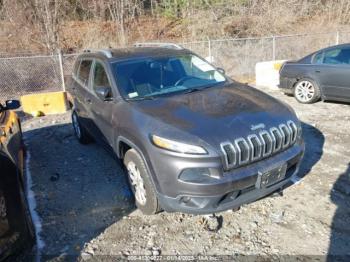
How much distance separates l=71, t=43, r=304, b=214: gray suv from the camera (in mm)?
3104

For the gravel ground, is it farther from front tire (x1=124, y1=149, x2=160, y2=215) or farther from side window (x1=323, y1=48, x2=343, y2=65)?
side window (x1=323, y1=48, x2=343, y2=65)

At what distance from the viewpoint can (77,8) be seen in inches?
642

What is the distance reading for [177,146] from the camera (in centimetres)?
315

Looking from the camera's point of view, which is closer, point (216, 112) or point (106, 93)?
point (216, 112)

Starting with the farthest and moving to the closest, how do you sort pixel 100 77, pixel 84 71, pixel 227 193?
Answer: pixel 84 71, pixel 100 77, pixel 227 193

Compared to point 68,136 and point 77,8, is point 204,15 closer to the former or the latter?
point 77,8

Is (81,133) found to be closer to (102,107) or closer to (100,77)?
(100,77)

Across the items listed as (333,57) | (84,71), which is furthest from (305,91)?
(84,71)

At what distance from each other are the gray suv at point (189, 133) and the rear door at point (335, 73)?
13.5 ft

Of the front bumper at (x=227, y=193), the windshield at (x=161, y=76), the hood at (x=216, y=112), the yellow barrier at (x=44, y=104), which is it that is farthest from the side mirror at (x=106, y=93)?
the yellow barrier at (x=44, y=104)

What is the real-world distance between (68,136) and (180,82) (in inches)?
139

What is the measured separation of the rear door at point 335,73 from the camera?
7.45 metres

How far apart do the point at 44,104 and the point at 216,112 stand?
6.82 meters

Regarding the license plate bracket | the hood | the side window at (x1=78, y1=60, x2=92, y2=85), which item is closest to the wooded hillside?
→ the side window at (x1=78, y1=60, x2=92, y2=85)
